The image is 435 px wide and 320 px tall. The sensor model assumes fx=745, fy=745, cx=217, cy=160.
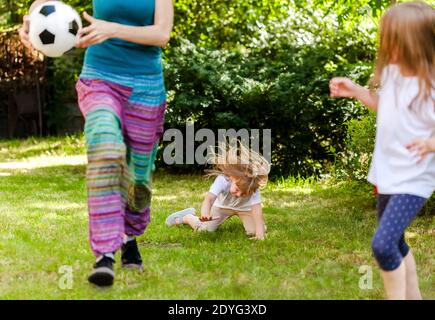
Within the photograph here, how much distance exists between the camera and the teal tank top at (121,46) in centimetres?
359

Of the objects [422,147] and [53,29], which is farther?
[53,29]

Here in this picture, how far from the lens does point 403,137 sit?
9.93 feet

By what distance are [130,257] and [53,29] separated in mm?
1289

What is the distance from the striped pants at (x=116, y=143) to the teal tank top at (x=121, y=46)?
0.05 metres

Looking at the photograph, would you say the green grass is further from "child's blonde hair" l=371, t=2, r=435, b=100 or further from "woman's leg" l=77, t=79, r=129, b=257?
"child's blonde hair" l=371, t=2, r=435, b=100

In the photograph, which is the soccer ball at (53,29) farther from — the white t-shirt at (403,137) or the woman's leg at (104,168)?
the white t-shirt at (403,137)

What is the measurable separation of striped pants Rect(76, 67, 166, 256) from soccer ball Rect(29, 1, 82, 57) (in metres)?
0.17

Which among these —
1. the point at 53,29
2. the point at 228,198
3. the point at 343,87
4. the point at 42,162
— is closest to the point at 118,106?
the point at 53,29

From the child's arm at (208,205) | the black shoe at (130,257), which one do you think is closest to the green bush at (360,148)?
the child's arm at (208,205)

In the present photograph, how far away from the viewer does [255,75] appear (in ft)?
28.2

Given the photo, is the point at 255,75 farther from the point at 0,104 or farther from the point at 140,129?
the point at 0,104

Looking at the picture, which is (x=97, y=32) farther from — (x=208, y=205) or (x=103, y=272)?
(x=208, y=205)
